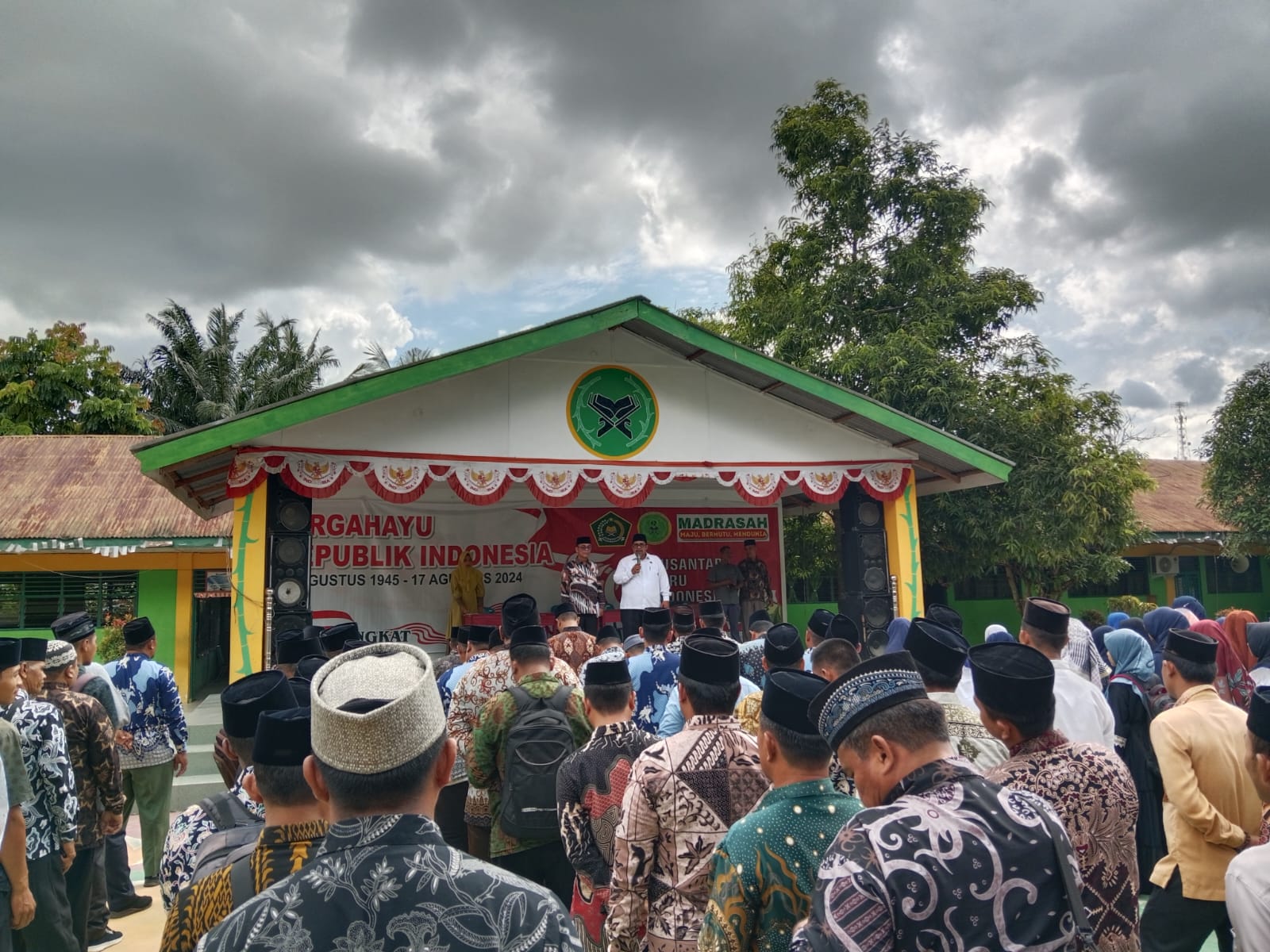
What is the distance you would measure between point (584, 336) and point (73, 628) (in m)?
5.89

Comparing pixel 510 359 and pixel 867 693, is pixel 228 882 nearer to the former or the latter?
pixel 867 693

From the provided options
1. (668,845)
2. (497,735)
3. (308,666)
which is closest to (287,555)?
(308,666)

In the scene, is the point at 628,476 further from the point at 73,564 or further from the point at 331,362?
the point at 331,362

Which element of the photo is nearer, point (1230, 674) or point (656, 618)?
point (1230, 674)

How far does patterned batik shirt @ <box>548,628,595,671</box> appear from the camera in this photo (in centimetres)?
646

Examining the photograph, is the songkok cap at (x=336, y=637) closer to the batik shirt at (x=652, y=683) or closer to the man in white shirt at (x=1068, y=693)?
the batik shirt at (x=652, y=683)

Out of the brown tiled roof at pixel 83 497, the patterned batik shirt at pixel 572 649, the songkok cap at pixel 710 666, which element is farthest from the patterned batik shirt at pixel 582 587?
the songkok cap at pixel 710 666

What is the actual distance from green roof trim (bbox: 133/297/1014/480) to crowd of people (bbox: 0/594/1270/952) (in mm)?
3717

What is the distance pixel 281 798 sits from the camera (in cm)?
203

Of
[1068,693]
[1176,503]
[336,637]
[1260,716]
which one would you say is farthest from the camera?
Result: [1176,503]

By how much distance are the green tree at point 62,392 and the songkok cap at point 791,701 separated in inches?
964

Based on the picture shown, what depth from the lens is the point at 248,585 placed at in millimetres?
8859

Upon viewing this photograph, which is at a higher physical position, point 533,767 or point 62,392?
point 62,392

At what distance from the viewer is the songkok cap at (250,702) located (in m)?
2.64
